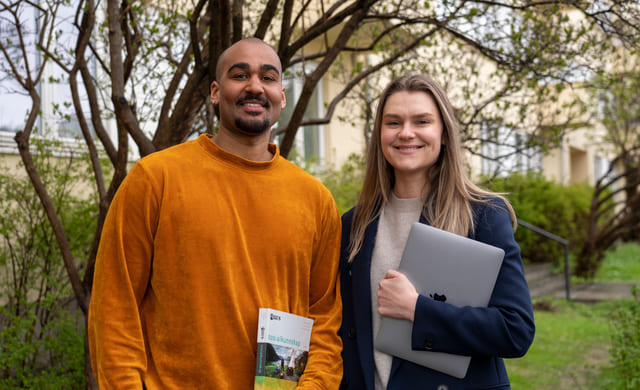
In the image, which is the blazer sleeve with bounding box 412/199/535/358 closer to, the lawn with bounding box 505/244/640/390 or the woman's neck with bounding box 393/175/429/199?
the woman's neck with bounding box 393/175/429/199

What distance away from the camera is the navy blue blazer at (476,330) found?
206cm

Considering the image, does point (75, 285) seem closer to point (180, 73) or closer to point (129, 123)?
point (129, 123)

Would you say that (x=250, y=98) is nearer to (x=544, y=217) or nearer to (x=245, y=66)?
(x=245, y=66)

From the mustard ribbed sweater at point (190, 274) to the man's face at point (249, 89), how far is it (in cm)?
Answer: 13

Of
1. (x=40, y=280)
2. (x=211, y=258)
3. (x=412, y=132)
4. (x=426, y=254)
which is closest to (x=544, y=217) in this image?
(x=40, y=280)

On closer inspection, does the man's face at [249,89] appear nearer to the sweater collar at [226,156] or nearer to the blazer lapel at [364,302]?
the sweater collar at [226,156]

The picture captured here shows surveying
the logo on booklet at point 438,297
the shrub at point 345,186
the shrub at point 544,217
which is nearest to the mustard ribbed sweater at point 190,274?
the logo on booklet at point 438,297

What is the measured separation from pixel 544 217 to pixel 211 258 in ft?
43.9

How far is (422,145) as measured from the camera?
2.33 metres

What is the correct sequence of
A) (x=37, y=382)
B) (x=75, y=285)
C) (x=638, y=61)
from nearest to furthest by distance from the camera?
(x=75, y=285) < (x=37, y=382) < (x=638, y=61)

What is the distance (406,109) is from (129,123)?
173 cm

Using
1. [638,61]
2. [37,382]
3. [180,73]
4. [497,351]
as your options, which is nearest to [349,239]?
[497,351]

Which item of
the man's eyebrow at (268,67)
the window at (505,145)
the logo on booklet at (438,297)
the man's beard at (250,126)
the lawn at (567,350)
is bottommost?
the lawn at (567,350)

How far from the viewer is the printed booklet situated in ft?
6.86
